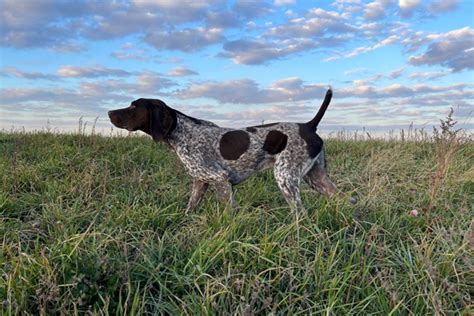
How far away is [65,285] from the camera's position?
2512 mm

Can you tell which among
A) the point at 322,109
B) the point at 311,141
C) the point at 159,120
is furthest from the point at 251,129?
the point at 159,120

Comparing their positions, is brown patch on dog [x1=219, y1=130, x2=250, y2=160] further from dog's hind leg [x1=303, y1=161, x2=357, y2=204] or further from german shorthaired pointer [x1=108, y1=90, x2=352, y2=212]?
dog's hind leg [x1=303, y1=161, x2=357, y2=204]

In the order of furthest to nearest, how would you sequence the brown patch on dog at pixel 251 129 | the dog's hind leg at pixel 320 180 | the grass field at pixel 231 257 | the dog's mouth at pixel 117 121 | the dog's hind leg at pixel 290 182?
1. the dog's hind leg at pixel 320 180
2. the brown patch on dog at pixel 251 129
3. the dog's mouth at pixel 117 121
4. the dog's hind leg at pixel 290 182
5. the grass field at pixel 231 257

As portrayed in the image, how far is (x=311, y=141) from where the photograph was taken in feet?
15.6

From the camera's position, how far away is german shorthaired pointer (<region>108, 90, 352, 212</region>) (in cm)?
472

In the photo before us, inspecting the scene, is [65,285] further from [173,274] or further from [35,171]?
[35,171]

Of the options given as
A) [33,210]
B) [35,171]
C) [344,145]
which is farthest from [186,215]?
[344,145]

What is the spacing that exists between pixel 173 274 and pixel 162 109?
91.5 inches

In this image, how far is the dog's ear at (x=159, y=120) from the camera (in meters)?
4.76

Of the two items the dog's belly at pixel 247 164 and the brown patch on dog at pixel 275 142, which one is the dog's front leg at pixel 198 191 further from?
the brown patch on dog at pixel 275 142

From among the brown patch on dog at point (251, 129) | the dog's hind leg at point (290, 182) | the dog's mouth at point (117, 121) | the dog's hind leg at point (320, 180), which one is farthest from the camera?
the dog's hind leg at point (320, 180)

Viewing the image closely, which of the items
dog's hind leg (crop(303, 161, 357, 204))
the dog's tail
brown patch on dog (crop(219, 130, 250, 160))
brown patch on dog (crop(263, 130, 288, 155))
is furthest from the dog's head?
dog's hind leg (crop(303, 161, 357, 204))

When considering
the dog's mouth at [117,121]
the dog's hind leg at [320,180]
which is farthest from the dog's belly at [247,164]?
the dog's mouth at [117,121]

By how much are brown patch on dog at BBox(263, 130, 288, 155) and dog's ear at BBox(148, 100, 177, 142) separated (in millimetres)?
1089
